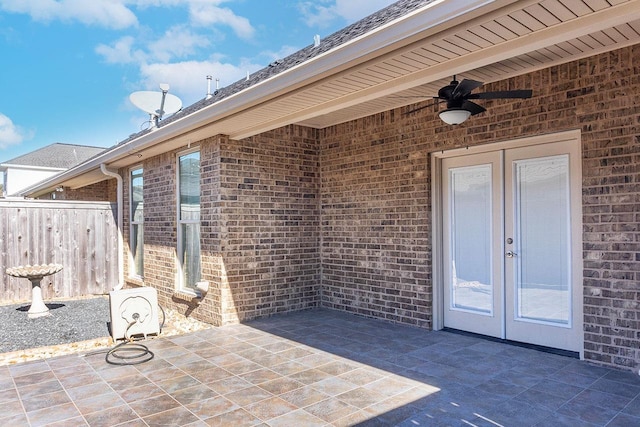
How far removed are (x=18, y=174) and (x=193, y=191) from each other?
19291mm

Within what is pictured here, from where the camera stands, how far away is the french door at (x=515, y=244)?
4.31 meters

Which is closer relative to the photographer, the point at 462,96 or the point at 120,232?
the point at 462,96

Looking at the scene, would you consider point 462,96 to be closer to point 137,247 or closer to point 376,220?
point 376,220

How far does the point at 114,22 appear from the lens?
13.0 m

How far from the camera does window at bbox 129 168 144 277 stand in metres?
8.39

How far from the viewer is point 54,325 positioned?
6160mm

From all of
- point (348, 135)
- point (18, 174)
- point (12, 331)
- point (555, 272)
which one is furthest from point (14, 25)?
point (555, 272)

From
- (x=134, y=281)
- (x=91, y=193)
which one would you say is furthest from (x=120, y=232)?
(x=91, y=193)

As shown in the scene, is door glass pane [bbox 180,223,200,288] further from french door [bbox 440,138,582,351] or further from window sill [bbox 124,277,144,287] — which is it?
french door [bbox 440,138,582,351]

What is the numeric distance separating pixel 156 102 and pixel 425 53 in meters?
6.37

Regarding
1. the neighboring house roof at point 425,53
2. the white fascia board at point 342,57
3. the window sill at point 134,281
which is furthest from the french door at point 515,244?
the window sill at point 134,281

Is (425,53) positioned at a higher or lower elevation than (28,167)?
lower

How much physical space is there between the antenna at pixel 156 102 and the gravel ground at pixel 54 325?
11.8 ft

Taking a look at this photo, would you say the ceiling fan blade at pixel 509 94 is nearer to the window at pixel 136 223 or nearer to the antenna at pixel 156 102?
the antenna at pixel 156 102
